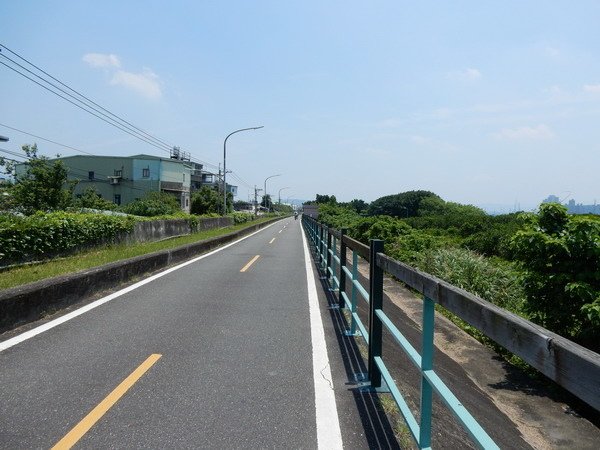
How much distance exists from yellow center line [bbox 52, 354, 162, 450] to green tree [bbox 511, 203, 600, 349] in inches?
205

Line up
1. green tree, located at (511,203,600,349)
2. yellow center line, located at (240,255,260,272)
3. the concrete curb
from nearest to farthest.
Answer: green tree, located at (511,203,600,349) < the concrete curb < yellow center line, located at (240,255,260,272)

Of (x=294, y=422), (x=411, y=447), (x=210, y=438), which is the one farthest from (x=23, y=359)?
(x=411, y=447)

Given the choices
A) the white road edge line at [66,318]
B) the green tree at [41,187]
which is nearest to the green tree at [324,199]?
the green tree at [41,187]

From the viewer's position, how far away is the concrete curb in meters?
5.94

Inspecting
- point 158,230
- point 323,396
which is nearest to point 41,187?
point 158,230

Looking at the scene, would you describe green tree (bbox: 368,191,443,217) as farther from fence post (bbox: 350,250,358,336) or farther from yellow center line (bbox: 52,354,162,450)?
yellow center line (bbox: 52,354,162,450)

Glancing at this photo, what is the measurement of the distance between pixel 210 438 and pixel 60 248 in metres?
11.1

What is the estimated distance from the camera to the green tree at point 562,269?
5.74m

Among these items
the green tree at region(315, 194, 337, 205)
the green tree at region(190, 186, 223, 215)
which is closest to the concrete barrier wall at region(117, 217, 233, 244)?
the green tree at region(190, 186, 223, 215)

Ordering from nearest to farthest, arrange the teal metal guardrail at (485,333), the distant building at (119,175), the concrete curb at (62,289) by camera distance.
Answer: the teal metal guardrail at (485,333)
the concrete curb at (62,289)
the distant building at (119,175)

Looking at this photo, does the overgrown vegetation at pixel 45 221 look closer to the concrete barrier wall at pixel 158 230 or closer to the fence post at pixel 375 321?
the concrete barrier wall at pixel 158 230

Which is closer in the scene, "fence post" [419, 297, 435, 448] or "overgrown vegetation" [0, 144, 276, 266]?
"fence post" [419, 297, 435, 448]

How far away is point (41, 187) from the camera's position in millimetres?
32562

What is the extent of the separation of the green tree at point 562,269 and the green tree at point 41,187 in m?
32.4
